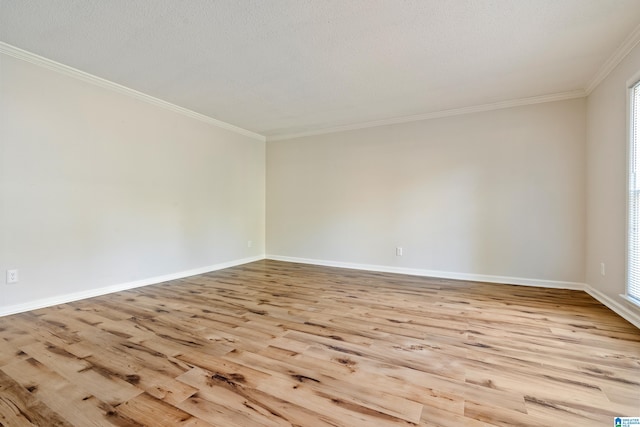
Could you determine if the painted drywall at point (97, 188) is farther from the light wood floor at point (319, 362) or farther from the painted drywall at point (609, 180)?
the painted drywall at point (609, 180)

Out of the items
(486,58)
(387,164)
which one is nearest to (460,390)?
(486,58)

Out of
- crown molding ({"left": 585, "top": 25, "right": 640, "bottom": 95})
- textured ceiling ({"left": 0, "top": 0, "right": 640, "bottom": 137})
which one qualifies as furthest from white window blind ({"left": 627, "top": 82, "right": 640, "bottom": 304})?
textured ceiling ({"left": 0, "top": 0, "right": 640, "bottom": 137})

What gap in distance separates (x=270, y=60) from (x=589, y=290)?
432 centimetres

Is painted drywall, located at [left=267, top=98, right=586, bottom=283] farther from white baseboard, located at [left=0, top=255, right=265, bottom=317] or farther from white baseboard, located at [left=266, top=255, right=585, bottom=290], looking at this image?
white baseboard, located at [left=0, top=255, right=265, bottom=317]

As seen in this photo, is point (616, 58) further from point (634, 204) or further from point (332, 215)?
point (332, 215)

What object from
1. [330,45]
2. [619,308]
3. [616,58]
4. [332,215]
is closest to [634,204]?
[619,308]

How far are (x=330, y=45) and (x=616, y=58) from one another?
2.64m

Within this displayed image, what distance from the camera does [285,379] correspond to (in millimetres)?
1625

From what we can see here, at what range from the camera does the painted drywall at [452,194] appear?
3549 mm

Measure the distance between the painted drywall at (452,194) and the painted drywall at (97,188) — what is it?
1687mm

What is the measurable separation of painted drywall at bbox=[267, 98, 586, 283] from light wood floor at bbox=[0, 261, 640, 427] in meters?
0.82

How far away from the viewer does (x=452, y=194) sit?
408 cm

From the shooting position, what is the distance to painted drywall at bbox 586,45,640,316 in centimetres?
258

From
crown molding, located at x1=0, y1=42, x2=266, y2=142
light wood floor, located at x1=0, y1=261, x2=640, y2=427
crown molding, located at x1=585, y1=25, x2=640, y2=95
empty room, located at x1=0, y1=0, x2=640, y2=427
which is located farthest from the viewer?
crown molding, located at x1=0, y1=42, x2=266, y2=142
